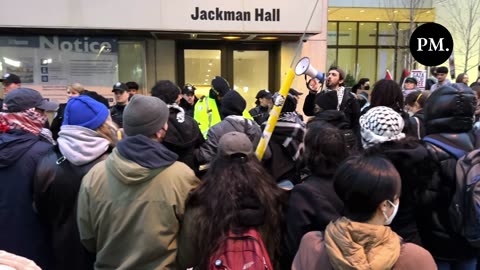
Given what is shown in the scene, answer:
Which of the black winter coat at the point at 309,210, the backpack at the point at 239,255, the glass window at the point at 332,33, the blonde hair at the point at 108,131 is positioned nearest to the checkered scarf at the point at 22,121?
the blonde hair at the point at 108,131

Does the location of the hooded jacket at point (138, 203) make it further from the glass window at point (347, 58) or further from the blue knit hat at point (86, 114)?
the glass window at point (347, 58)

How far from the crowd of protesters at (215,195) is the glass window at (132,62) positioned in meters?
7.07

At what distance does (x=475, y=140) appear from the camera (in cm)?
303

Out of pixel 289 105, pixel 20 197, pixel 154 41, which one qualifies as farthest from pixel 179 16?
pixel 20 197

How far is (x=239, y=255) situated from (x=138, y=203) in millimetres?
604

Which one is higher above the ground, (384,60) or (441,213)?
(384,60)

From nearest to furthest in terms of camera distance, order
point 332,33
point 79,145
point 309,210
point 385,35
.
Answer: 1. point 309,210
2. point 79,145
3. point 385,35
4. point 332,33

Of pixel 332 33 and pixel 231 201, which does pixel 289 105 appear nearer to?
pixel 231 201

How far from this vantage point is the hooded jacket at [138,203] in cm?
221

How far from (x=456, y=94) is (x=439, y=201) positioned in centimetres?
76

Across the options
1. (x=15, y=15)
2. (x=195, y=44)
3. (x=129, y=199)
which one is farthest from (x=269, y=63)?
(x=129, y=199)

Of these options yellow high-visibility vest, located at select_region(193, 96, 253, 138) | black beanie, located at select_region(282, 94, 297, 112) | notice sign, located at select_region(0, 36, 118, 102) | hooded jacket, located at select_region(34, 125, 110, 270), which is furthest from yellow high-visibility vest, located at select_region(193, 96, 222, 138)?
notice sign, located at select_region(0, 36, 118, 102)

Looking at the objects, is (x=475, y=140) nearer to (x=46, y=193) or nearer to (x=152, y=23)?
(x=46, y=193)

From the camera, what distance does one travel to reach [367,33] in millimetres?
24250
